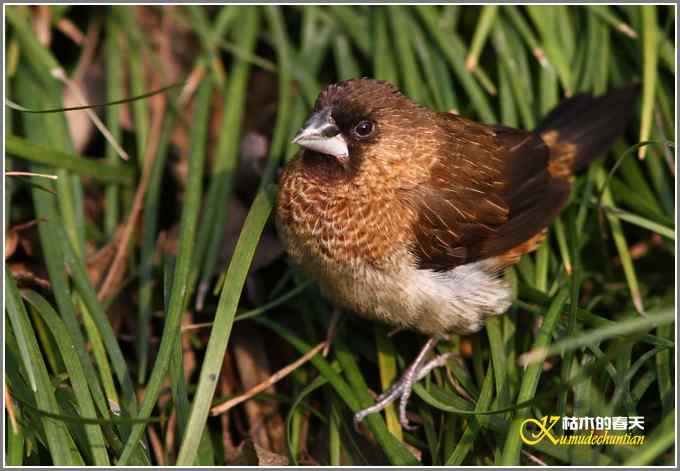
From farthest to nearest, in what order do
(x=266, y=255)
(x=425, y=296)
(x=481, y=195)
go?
(x=266, y=255)
(x=481, y=195)
(x=425, y=296)

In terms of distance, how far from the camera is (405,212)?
8.25 ft

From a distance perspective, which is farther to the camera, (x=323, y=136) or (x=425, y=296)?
(x=425, y=296)

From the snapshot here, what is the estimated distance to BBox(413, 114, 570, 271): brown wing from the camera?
2.57 metres

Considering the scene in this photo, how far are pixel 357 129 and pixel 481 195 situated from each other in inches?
20.7

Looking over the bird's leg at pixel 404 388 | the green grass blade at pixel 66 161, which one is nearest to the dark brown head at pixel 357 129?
the bird's leg at pixel 404 388

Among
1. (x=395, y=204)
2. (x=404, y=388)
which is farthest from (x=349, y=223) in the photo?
(x=404, y=388)

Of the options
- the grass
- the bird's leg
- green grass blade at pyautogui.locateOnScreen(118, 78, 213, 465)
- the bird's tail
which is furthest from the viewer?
the bird's tail

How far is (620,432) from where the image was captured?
7.76 ft

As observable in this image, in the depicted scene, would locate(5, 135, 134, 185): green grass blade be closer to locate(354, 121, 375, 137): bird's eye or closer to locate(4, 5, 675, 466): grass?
locate(4, 5, 675, 466): grass

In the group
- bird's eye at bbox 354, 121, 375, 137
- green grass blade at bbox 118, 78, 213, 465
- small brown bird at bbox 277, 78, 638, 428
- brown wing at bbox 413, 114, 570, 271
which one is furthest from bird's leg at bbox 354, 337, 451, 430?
bird's eye at bbox 354, 121, 375, 137

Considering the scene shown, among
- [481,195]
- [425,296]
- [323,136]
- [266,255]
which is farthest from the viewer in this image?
[266,255]

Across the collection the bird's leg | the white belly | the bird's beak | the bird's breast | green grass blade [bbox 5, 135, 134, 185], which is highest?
the bird's beak

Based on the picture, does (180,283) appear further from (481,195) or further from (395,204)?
(481,195)

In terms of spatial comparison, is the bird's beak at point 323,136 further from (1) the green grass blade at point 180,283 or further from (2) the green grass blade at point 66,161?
(2) the green grass blade at point 66,161
